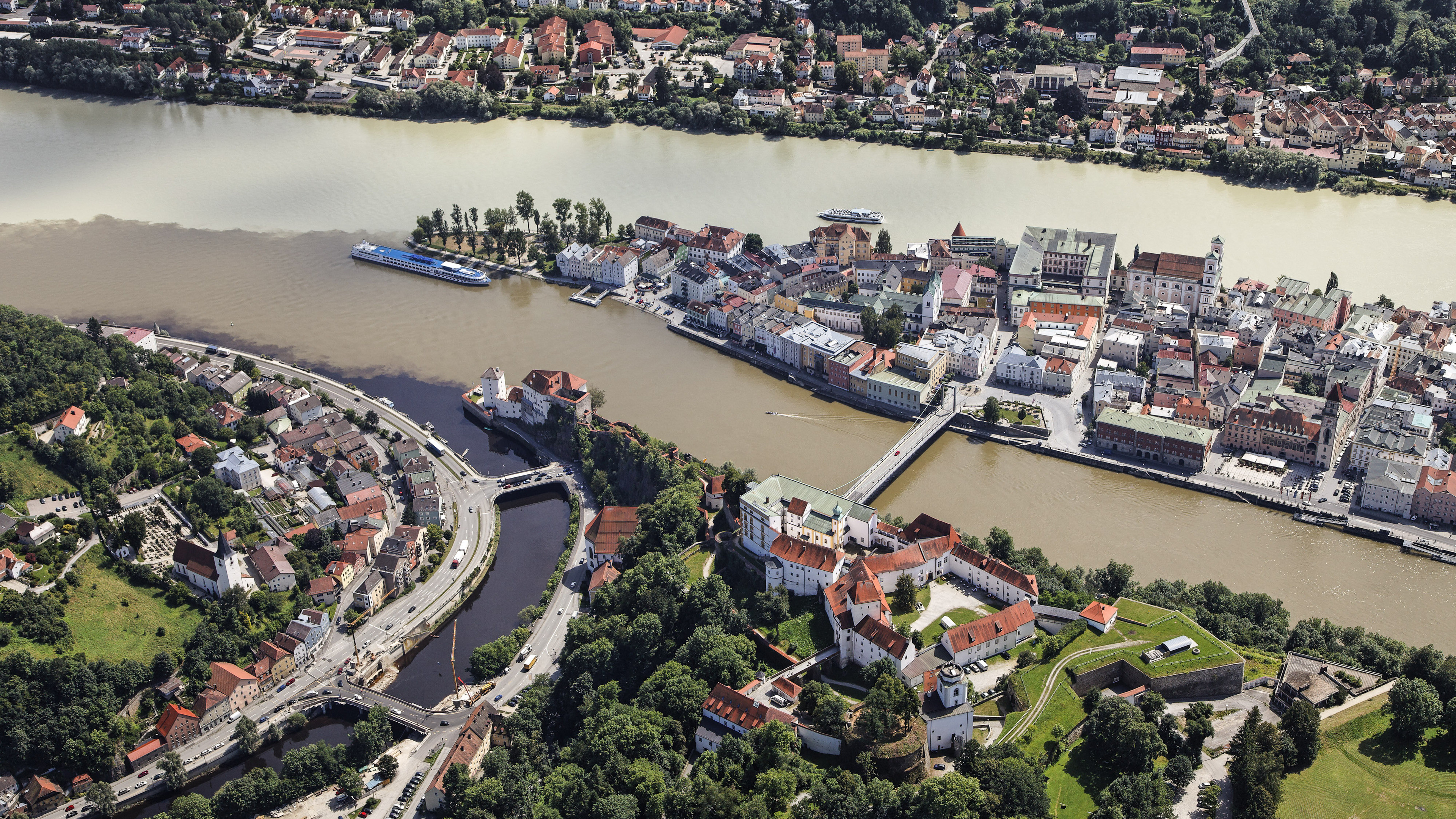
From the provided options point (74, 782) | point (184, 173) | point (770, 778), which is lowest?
point (74, 782)

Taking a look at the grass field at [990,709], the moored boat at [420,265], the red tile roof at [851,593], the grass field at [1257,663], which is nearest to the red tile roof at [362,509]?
the red tile roof at [851,593]

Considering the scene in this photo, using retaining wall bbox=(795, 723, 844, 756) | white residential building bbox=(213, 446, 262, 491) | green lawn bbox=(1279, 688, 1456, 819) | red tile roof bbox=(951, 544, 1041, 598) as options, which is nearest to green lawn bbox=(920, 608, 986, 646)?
red tile roof bbox=(951, 544, 1041, 598)

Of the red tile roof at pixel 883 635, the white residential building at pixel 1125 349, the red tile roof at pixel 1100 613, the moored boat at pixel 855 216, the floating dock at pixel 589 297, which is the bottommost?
the red tile roof at pixel 883 635

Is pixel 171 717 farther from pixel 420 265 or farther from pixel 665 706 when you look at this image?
pixel 420 265

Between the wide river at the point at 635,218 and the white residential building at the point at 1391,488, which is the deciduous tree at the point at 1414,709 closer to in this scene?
the wide river at the point at 635,218

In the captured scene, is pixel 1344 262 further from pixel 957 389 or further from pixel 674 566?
pixel 674 566

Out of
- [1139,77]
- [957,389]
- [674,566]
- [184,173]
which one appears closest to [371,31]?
[184,173]
